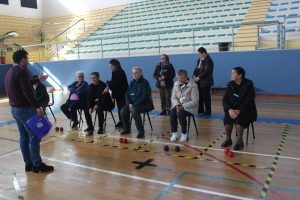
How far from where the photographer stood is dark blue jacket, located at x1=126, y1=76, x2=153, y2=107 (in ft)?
16.4

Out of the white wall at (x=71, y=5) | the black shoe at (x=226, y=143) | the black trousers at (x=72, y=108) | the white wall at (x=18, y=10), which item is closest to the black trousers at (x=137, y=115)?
the black trousers at (x=72, y=108)

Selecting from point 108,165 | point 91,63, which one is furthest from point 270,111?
point 91,63

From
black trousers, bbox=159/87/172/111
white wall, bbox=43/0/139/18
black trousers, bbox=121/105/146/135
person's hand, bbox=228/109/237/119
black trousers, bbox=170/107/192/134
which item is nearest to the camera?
person's hand, bbox=228/109/237/119

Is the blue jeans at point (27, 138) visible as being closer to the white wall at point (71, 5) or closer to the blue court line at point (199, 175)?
the blue court line at point (199, 175)

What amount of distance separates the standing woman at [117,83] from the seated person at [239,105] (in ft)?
6.59

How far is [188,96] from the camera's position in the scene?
15.5 feet

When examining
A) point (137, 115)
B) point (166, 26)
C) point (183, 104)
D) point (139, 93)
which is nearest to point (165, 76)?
point (139, 93)

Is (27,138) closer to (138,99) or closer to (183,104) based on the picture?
(138,99)

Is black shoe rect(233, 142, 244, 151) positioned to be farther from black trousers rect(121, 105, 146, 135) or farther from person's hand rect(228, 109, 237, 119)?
black trousers rect(121, 105, 146, 135)

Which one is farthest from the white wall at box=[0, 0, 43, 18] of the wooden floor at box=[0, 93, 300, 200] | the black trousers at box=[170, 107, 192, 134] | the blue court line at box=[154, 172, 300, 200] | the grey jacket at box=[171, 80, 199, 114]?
the blue court line at box=[154, 172, 300, 200]

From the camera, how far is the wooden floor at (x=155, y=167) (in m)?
2.96

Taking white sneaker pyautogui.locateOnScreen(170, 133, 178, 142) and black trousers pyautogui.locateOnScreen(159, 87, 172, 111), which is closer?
white sneaker pyautogui.locateOnScreen(170, 133, 178, 142)

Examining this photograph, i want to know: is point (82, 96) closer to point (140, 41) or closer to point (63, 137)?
point (63, 137)

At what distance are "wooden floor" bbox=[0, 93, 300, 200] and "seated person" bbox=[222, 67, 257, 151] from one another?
0.97 feet
